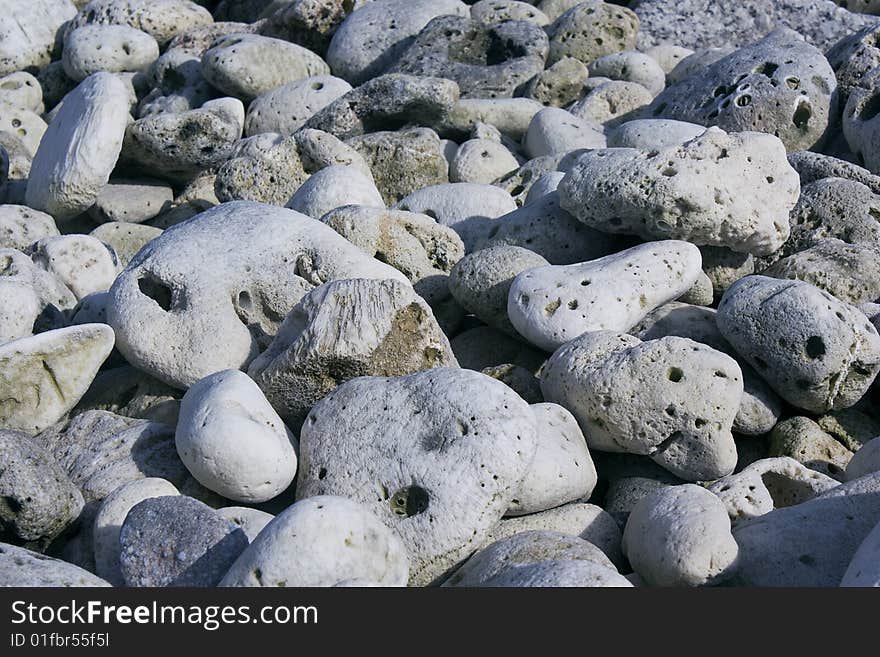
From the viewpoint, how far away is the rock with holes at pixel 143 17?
9727 millimetres

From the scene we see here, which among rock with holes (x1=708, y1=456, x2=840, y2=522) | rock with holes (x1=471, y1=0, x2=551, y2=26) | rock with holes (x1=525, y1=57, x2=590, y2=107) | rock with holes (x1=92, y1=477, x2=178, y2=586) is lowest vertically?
rock with holes (x1=708, y1=456, x2=840, y2=522)

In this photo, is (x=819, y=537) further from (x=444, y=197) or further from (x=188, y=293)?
(x=444, y=197)

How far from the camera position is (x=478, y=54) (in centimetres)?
896

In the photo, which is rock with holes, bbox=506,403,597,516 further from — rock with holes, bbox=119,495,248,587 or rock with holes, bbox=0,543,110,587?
rock with holes, bbox=0,543,110,587

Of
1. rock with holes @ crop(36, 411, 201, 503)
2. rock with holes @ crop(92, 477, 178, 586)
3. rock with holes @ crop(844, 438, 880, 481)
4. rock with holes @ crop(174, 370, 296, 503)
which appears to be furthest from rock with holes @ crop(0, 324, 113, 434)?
rock with holes @ crop(844, 438, 880, 481)

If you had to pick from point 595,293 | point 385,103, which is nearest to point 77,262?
point 385,103

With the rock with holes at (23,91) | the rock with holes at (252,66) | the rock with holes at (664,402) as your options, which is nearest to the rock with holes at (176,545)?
the rock with holes at (664,402)

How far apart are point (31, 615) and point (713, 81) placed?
18.7ft

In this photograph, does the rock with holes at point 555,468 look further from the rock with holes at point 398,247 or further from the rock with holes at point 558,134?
A: the rock with holes at point 558,134

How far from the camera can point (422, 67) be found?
8.65m

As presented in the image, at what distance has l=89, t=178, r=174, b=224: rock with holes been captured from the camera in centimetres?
719

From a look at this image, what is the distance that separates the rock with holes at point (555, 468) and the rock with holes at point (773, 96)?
3.38 metres

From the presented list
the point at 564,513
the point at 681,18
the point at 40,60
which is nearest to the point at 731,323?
the point at 564,513

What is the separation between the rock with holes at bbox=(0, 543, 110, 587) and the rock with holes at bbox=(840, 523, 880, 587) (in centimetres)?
218
